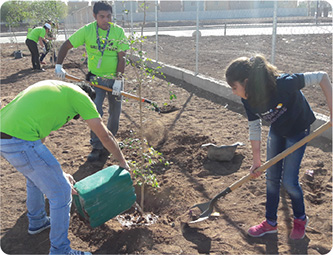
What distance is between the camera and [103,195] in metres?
2.50

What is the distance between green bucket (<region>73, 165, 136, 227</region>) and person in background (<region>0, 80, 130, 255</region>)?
20cm

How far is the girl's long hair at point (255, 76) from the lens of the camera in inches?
85.6

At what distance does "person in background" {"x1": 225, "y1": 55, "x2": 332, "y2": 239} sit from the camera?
7.18 ft

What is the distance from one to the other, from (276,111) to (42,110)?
157 centimetres

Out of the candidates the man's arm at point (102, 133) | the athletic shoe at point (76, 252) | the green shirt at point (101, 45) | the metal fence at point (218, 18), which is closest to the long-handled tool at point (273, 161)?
the athletic shoe at point (76, 252)

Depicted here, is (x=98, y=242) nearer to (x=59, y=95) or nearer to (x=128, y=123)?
(x=59, y=95)

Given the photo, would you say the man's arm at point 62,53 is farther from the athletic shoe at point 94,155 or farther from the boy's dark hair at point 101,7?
the athletic shoe at point 94,155

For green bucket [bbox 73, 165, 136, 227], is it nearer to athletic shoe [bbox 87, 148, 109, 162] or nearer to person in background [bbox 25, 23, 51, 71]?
athletic shoe [bbox 87, 148, 109, 162]

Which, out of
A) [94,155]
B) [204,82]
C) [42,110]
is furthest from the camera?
[204,82]

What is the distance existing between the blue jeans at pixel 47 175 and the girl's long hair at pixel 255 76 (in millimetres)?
1325

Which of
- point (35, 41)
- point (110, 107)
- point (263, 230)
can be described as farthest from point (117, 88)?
point (35, 41)

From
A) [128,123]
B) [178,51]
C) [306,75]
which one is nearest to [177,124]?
[128,123]

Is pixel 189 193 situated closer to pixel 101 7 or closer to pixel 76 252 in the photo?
pixel 76 252

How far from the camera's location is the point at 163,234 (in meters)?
2.73
